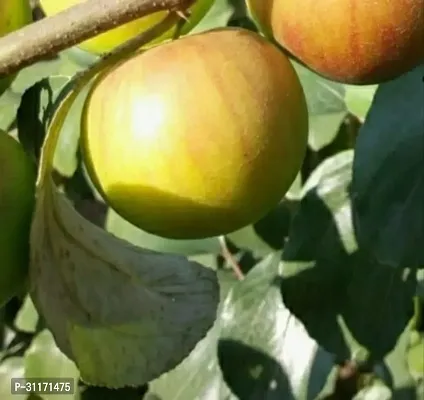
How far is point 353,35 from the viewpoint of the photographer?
1.55 ft

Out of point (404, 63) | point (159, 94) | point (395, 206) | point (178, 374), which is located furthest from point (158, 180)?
point (178, 374)

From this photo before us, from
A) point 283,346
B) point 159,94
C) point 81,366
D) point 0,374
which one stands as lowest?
point 0,374

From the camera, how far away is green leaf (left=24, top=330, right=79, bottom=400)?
0.96 meters

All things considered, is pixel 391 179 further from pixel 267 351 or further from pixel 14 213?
pixel 14 213

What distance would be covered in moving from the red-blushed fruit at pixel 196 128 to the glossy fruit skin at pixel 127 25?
5 centimetres

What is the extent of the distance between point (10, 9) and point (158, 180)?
6.1 inches

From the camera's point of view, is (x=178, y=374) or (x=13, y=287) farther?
(x=178, y=374)

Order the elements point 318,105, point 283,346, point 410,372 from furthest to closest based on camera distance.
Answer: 1. point 410,372
2. point 318,105
3. point 283,346

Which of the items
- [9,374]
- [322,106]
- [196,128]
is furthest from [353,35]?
[9,374]

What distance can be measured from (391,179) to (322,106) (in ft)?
0.75

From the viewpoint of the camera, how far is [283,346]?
83cm

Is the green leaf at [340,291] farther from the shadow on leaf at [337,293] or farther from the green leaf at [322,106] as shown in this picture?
the green leaf at [322,106]

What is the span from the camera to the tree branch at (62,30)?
0.46 metres

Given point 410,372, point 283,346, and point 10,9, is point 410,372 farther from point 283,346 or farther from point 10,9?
point 10,9
